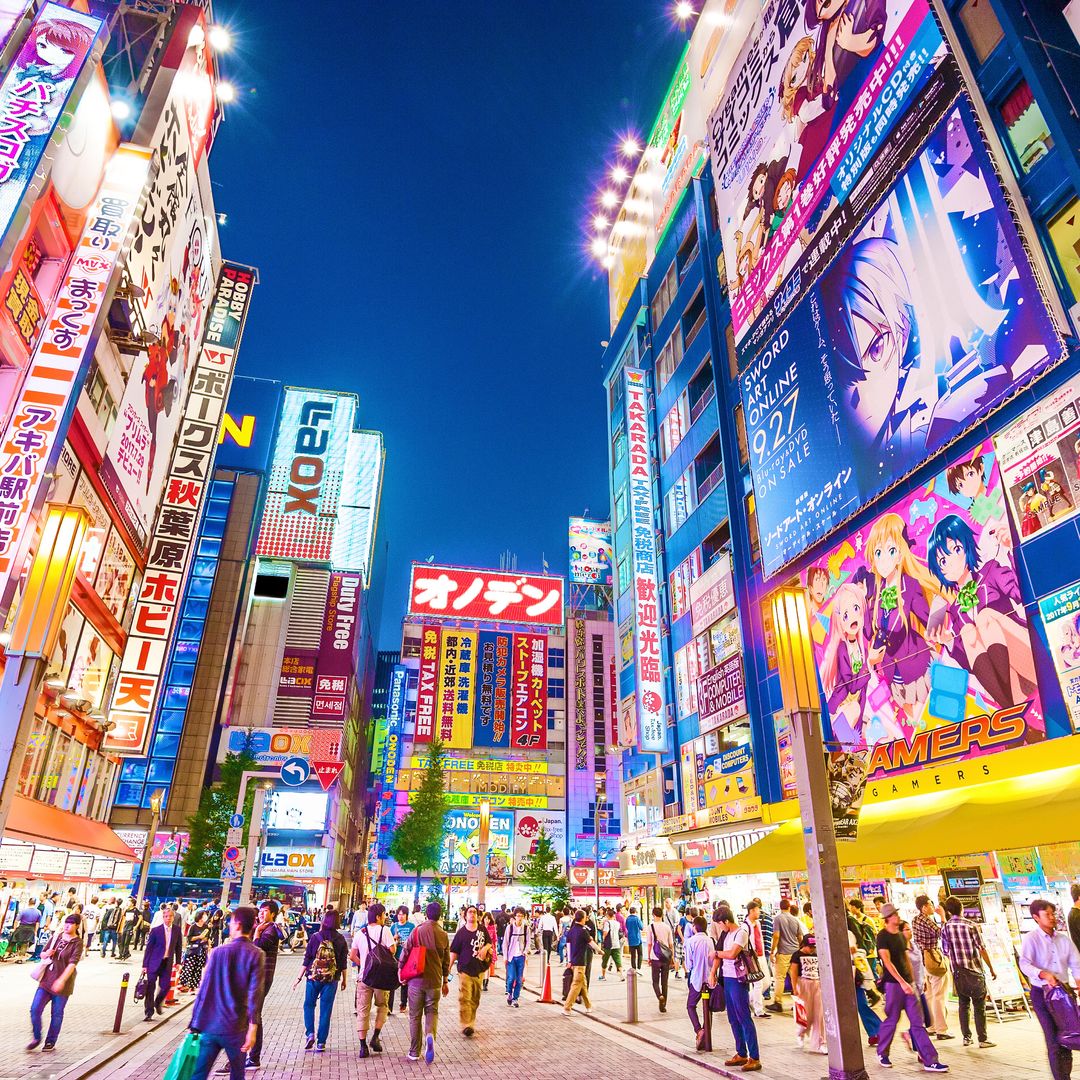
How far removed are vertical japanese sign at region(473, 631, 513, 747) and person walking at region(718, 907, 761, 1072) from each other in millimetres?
68254

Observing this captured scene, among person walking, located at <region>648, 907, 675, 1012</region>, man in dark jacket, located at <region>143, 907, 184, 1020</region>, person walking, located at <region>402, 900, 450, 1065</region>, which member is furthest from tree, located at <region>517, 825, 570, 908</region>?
person walking, located at <region>402, 900, 450, 1065</region>

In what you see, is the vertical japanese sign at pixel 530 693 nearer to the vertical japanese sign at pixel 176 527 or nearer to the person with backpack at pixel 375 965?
the vertical japanese sign at pixel 176 527

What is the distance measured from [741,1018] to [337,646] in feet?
196

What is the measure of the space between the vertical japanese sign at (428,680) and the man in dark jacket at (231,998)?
233ft

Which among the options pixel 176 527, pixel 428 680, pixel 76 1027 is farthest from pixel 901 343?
pixel 428 680

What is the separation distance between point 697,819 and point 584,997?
13.8m

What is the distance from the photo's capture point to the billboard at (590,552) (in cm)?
8038

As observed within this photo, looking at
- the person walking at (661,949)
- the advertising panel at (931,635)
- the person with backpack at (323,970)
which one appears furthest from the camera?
the person walking at (661,949)

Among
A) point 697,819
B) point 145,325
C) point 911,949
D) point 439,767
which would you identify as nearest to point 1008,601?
point 911,949

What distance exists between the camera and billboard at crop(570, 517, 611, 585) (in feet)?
264

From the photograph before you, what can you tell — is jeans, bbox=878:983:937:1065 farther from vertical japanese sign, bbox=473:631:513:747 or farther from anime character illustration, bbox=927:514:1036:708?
vertical japanese sign, bbox=473:631:513:747

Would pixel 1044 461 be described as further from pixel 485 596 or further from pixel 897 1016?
pixel 485 596

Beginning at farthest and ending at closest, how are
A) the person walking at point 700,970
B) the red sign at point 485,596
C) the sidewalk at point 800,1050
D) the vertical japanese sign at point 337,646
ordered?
1. the red sign at point 485,596
2. the vertical japanese sign at point 337,646
3. the person walking at point 700,970
4. the sidewalk at point 800,1050

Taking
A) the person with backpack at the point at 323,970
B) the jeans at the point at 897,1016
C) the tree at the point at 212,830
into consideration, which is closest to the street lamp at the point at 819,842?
the jeans at the point at 897,1016
